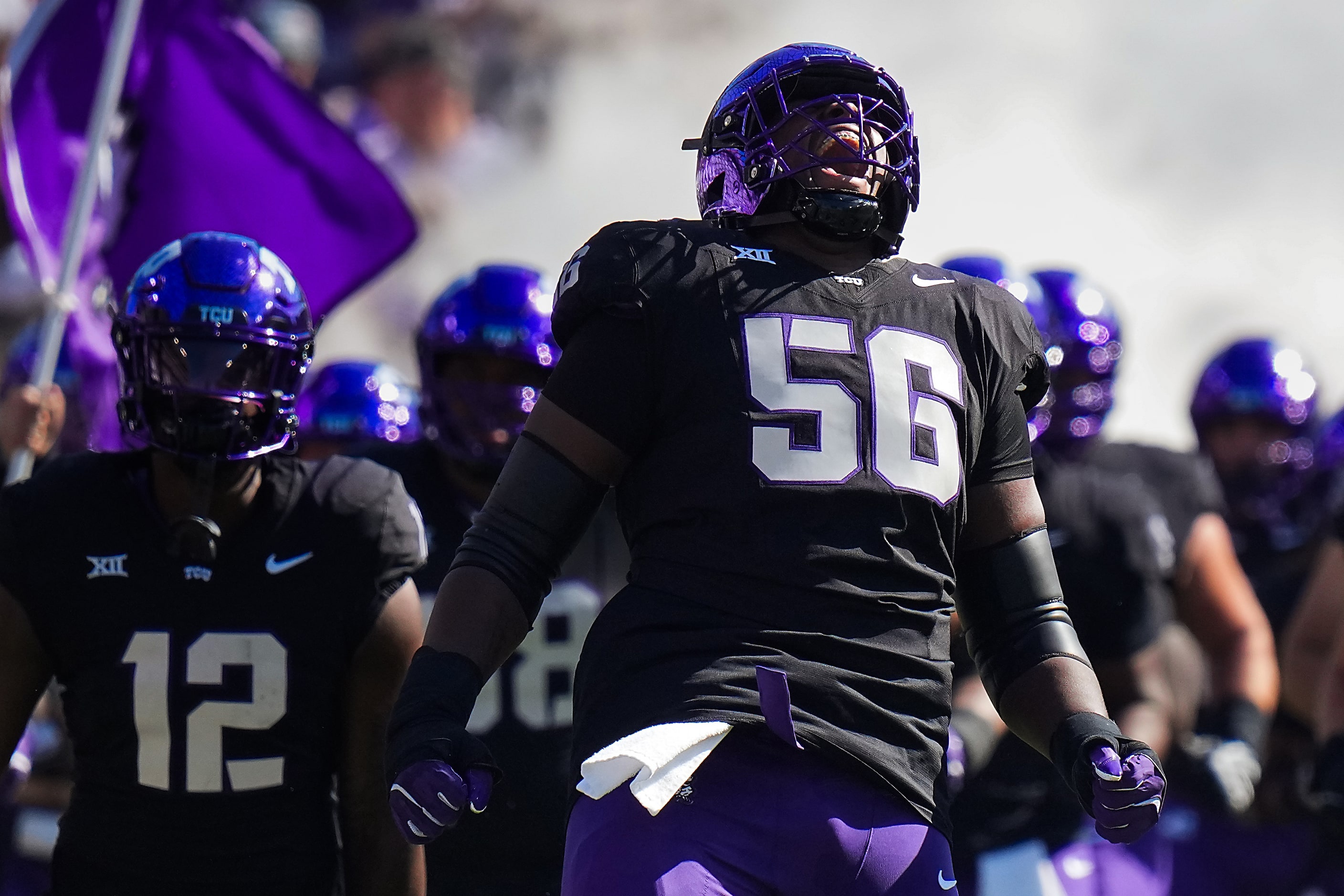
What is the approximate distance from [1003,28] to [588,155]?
2.77 meters

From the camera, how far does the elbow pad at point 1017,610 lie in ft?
8.49

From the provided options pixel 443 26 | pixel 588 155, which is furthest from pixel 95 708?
pixel 588 155

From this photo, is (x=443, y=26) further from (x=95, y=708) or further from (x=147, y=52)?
(x=95, y=708)

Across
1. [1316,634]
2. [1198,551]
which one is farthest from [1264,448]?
[1316,634]

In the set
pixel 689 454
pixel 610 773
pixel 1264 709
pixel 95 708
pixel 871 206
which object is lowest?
pixel 1264 709

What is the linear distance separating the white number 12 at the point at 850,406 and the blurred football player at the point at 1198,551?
2.41 metres

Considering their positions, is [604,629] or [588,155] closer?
[604,629]

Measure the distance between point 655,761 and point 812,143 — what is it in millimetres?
974

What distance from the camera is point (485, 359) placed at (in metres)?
4.66

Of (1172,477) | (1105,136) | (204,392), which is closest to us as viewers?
(204,392)

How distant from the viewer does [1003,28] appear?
11141mm

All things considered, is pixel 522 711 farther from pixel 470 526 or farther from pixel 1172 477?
pixel 1172 477

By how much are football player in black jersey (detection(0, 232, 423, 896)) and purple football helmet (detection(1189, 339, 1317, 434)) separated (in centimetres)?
472

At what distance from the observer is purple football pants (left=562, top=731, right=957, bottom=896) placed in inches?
87.8
